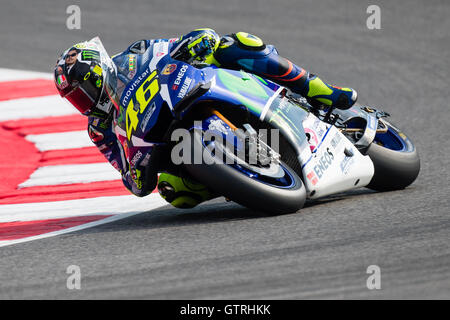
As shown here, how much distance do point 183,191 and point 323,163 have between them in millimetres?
1017

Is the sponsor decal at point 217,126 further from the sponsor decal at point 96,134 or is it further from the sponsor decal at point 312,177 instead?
the sponsor decal at point 96,134

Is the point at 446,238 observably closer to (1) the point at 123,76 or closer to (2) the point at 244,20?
(1) the point at 123,76

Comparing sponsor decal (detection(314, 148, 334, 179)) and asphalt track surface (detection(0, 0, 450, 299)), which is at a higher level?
sponsor decal (detection(314, 148, 334, 179))

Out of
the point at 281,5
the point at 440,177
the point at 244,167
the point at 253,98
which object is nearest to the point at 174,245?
the point at 244,167

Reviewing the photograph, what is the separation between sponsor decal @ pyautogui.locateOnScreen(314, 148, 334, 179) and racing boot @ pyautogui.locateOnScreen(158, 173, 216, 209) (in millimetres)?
776

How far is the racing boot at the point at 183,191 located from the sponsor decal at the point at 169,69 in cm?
78

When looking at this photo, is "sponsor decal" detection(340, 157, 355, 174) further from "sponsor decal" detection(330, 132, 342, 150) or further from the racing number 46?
the racing number 46

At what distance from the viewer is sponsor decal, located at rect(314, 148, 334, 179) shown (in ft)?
Answer: 19.7

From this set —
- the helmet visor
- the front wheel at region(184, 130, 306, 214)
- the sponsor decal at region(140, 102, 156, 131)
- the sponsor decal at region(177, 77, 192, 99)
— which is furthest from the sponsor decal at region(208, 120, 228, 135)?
the helmet visor

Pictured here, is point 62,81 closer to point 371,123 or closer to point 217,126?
point 217,126

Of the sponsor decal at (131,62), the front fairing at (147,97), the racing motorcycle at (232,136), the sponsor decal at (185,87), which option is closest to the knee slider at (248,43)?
the racing motorcycle at (232,136)

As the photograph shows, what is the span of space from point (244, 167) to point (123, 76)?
1280 millimetres

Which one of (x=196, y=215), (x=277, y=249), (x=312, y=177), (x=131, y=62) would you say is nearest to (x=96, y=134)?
(x=131, y=62)

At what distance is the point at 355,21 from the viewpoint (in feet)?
44.3
